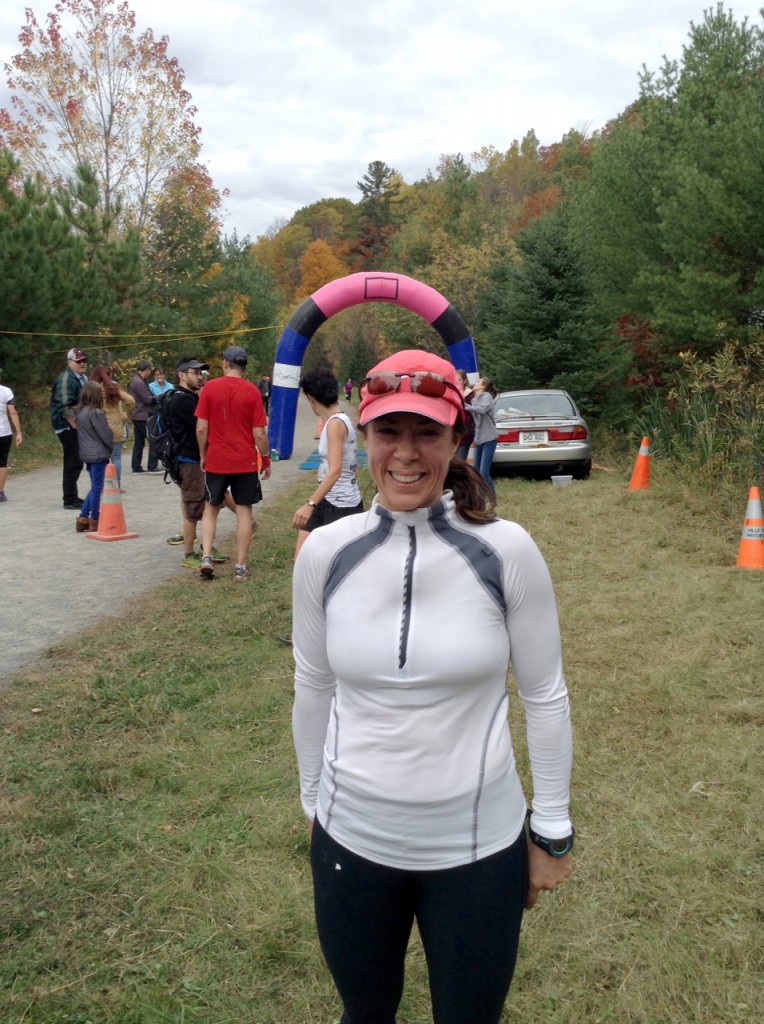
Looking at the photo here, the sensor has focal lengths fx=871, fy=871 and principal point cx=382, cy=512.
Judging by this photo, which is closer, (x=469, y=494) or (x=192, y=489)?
(x=469, y=494)

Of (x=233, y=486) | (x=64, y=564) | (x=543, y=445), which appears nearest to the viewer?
(x=233, y=486)

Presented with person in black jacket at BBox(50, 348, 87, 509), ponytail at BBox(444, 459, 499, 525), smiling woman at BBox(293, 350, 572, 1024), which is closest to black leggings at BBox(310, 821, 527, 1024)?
smiling woman at BBox(293, 350, 572, 1024)

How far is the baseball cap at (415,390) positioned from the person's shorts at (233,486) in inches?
232

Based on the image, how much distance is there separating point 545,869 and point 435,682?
49 cm

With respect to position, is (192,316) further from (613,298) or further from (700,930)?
(700,930)

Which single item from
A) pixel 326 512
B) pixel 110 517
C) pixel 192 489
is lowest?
pixel 110 517

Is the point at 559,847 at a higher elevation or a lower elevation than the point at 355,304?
lower

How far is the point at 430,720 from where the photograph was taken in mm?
1704

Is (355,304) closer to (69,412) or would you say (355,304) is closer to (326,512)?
(326,512)

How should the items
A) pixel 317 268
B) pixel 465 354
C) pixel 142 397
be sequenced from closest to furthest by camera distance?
1. pixel 465 354
2. pixel 142 397
3. pixel 317 268

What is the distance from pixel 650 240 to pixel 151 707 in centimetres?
1740

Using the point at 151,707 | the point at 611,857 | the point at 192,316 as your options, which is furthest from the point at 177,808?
the point at 192,316

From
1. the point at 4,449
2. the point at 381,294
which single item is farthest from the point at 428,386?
the point at 4,449

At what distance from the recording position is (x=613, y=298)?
20.7 m
